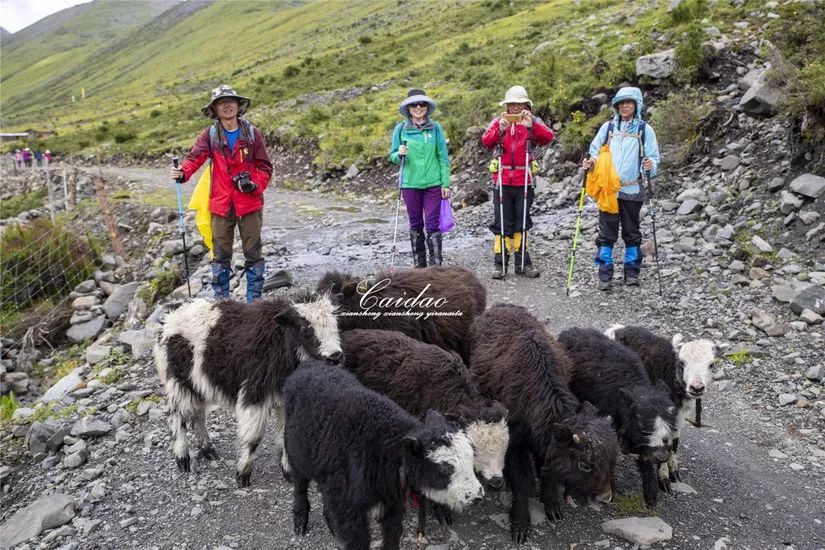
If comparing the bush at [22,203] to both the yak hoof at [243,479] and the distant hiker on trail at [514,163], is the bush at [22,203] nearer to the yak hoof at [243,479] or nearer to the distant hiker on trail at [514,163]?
the distant hiker on trail at [514,163]

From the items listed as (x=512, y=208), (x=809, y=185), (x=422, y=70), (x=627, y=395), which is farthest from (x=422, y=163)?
(x=422, y=70)

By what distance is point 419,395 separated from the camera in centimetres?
585

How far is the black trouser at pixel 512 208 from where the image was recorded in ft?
36.9

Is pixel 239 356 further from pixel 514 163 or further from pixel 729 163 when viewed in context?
pixel 729 163

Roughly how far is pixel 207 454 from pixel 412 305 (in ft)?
9.64

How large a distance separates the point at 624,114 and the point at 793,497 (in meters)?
6.46

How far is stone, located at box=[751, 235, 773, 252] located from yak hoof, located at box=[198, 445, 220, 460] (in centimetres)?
935

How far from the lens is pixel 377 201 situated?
2061cm

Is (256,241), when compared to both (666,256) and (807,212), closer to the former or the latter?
(666,256)

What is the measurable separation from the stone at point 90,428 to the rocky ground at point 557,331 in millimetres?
26

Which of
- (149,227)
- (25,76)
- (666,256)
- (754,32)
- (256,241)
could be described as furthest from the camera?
(25,76)

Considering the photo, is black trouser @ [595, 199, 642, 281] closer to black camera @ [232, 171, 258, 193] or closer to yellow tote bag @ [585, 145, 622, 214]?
yellow tote bag @ [585, 145, 622, 214]

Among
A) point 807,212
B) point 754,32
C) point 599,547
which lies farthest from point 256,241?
point 754,32

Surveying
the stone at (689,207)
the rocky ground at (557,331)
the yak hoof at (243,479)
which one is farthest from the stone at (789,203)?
the yak hoof at (243,479)
